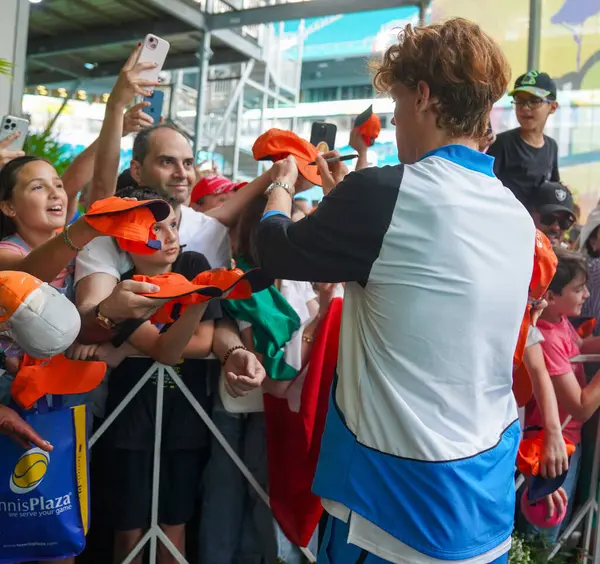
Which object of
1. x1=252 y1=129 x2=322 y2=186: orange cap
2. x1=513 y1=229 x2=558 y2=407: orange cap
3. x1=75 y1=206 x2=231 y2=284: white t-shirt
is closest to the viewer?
x1=513 y1=229 x2=558 y2=407: orange cap

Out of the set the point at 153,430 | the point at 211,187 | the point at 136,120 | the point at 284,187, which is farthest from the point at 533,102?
the point at 153,430

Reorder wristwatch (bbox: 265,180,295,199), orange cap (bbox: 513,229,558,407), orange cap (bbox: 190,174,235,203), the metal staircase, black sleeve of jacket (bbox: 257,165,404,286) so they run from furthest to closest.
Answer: the metal staircase, orange cap (bbox: 190,174,235,203), orange cap (bbox: 513,229,558,407), wristwatch (bbox: 265,180,295,199), black sleeve of jacket (bbox: 257,165,404,286)

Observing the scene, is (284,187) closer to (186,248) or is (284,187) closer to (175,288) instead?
(175,288)

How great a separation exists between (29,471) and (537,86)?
2.93 meters

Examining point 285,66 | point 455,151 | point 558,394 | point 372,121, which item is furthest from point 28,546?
point 285,66

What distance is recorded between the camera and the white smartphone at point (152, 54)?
86.0 inches

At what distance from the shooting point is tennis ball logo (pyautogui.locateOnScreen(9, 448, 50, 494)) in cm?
158

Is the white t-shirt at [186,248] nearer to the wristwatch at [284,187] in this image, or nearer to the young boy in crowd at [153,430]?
the young boy in crowd at [153,430]

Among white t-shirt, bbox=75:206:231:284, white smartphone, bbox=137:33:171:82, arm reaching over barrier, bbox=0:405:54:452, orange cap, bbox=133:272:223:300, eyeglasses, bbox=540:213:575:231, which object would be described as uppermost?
white smartphone, bbox=137:33:171:82

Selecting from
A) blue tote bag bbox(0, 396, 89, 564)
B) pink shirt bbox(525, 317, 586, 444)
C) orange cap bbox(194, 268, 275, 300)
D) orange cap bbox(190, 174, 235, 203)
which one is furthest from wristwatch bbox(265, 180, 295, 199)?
orange cap bbox(190, 174, 235, 203)

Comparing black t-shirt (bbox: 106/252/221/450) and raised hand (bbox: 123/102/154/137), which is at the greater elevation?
raised hand (bbox: 123/102/154/137)

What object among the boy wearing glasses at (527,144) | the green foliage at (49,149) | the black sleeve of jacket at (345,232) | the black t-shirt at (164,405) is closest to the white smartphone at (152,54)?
the black t-shirt at (164,405)

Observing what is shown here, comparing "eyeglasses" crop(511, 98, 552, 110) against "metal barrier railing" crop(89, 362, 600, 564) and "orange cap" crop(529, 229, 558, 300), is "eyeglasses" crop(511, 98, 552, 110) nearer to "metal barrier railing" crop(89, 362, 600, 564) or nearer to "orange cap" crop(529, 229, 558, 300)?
"orange cap" crop(529, 229, 558, 300)

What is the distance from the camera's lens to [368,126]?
2.27 meters
